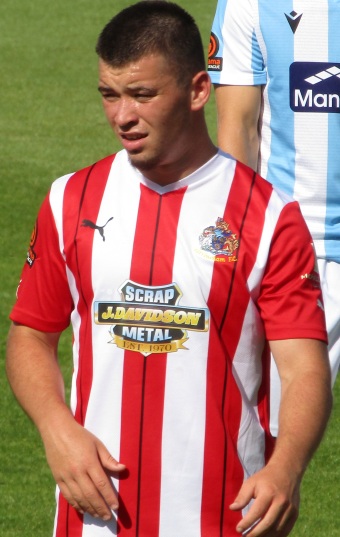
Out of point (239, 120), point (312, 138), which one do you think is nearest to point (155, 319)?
point (239, 120)

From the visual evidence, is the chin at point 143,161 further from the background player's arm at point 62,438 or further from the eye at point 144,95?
the background player's arm at point 62,438

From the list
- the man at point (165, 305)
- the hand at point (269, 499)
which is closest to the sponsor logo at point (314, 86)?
the man at point (165, 305)

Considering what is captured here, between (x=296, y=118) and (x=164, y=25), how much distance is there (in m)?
1.71

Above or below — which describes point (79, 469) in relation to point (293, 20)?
Result: below

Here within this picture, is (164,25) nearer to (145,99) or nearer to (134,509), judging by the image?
(145,99)

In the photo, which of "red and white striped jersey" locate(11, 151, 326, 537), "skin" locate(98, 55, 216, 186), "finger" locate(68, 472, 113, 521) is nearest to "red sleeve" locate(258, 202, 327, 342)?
"red and white striped jersey" locate(11, 151, 326, 537)

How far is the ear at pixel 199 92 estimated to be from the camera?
322 cm

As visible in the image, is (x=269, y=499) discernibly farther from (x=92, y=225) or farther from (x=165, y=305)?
(x=92, y=225)

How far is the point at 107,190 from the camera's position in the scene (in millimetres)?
3338

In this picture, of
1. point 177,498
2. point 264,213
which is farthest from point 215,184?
point 177,498

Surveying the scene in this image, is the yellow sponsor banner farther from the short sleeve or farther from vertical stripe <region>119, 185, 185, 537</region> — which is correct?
the short sleeve

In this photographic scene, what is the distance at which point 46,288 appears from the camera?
10.9 ft

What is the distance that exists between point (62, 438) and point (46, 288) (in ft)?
1.40

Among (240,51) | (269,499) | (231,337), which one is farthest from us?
(240,51)
